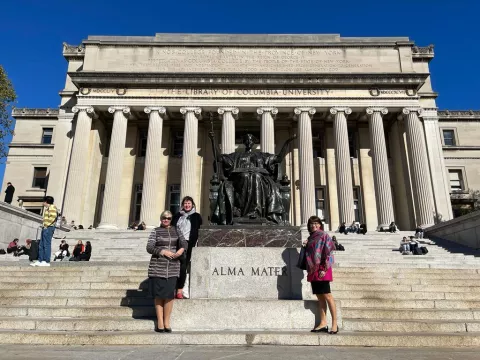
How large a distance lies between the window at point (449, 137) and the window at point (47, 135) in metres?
43.8

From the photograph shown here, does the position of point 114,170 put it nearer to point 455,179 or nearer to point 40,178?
point 40,178

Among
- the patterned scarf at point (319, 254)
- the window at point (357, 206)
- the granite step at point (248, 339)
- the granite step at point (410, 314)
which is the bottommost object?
the granite step at point (248, 339)

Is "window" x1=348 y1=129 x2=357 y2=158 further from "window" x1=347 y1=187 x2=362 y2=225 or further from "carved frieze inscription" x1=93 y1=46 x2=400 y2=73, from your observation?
"carved frieze inscription" x1=93 y1=46 x2=400 y2=73

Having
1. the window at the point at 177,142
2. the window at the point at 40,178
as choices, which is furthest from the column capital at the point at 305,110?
the window at the point at 40,178

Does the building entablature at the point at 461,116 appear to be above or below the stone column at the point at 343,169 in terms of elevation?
above

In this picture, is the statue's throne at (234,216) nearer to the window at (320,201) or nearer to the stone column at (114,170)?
the stone column at (114,170)

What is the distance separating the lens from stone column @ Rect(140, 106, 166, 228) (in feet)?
85.8

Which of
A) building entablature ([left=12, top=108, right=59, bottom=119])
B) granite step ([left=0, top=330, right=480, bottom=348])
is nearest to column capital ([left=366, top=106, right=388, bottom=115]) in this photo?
granite step ([left=0, top=330, right=480, bottom=348])

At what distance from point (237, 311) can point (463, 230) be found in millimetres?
18191

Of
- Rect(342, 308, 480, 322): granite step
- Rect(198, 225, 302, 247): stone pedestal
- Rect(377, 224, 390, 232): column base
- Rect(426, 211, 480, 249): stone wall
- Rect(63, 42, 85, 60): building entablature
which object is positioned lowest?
Rect(342, 308, 480, 322): granite step

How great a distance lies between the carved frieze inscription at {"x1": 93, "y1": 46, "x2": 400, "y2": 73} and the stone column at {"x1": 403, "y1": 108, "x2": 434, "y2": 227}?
491 cm

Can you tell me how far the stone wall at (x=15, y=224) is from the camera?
16.3 m

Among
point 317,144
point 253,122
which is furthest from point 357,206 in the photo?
point 253,122

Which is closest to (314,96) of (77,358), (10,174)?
(77,358)
